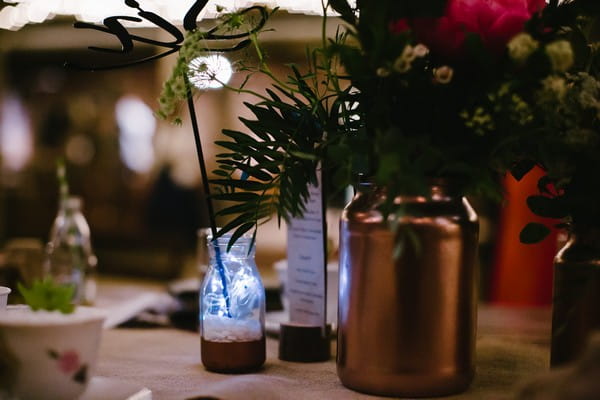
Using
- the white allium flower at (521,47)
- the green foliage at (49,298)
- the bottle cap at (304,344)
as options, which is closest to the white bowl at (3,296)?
the green foliage at (49,298)

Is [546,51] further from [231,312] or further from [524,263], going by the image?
[524,263]

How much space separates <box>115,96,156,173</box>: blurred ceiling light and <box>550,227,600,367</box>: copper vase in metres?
6.21

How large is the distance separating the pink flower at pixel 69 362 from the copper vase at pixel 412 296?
0.32 m

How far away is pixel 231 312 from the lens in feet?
3.06

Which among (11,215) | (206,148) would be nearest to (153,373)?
(206,148)

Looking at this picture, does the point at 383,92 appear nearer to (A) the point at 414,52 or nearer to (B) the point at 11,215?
(A) the point at 414,52

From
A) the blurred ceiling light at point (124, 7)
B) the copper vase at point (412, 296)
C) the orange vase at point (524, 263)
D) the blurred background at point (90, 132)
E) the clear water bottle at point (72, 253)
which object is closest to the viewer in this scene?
the copper vase at point (412, 296)

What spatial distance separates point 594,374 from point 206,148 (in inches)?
247

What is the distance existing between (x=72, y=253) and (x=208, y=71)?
107 cm

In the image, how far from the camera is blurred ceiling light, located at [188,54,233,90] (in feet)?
2.76

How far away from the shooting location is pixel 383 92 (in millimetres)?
746

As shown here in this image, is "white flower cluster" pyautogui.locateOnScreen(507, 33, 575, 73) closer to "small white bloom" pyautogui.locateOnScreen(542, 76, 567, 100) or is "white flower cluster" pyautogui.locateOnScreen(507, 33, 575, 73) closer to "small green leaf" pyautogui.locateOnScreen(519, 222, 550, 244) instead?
"small white bloom" pyautogui.locateOnScreen(542, 76, 567, 100)

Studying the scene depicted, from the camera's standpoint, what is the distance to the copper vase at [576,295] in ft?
2.53

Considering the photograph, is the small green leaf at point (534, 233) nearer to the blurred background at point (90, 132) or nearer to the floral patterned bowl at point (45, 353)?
the floral patterned bowl at point (45, 353)
